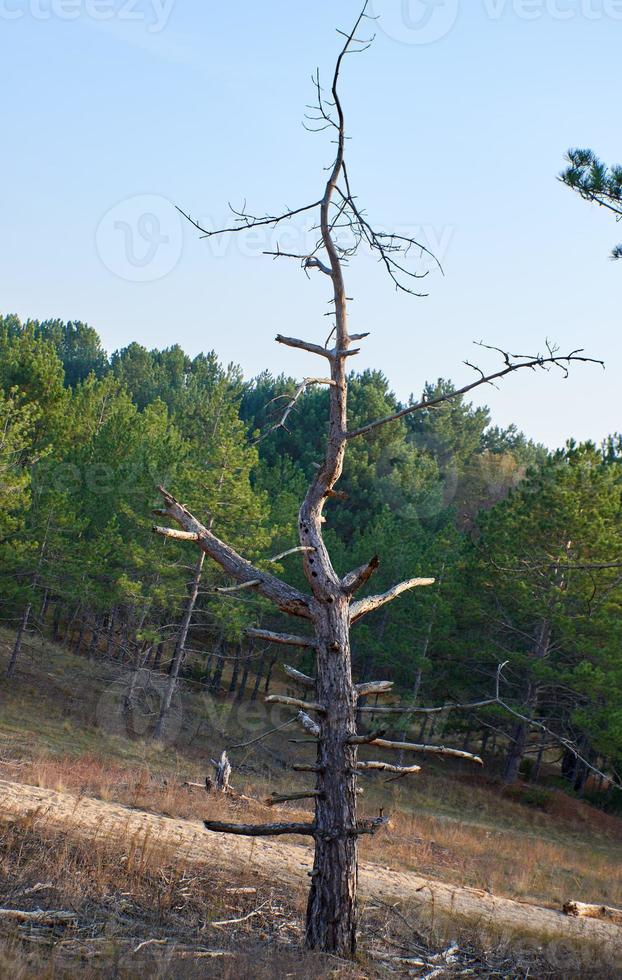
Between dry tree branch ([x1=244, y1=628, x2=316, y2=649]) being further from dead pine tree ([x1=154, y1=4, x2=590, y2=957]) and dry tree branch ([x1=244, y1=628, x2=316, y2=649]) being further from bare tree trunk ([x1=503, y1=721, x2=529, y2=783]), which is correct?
bare tree trunk ([x1=503, y1=721, x2=529, y2=783])

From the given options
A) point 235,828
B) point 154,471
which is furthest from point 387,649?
point 235,828

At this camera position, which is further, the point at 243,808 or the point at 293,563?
the point at 293,563

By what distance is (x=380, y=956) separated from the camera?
769 centimetres

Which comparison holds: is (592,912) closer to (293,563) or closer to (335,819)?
(335,819)

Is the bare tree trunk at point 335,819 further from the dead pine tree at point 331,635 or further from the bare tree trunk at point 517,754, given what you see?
the bare tree trunk at point 517,754

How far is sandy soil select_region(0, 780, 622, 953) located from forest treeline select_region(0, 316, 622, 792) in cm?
925

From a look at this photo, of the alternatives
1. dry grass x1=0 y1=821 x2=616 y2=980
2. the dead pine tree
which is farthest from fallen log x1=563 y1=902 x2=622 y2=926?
the dead pine tree

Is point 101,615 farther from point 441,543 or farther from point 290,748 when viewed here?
point 441,543

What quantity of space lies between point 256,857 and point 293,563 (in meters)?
27.6

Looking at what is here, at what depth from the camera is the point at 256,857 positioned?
1155 centimetres

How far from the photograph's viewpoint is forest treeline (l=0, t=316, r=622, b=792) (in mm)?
29109

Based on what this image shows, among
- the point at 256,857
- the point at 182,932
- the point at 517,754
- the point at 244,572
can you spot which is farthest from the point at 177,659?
the point at 244,572

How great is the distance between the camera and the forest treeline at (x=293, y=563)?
29.1 meters

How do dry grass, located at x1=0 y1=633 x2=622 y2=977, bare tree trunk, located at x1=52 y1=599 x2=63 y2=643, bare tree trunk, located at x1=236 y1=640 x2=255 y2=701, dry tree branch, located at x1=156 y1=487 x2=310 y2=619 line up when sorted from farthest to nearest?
1. bare tree trunk, located at x1=52 y1=599 x2=63 y2=643
2. bare tree trunk, located at x1=236 y1=640 x2=255 y2=701
3. dry grass, located at x1=0 y1=633 x2=622 y2=977
4. dry tree branch, located at x1=156 y1=487 x2=310 y2=619
